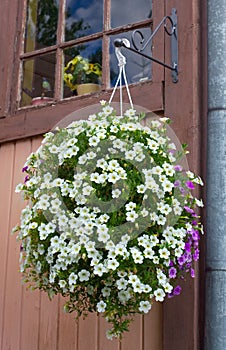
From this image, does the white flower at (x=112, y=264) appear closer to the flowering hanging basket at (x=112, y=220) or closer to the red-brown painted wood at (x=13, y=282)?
the flowering hanging basket at (x=112, y=220)

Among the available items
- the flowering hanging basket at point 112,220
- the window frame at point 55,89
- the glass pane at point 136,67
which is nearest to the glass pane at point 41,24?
the window frame at point 55,89

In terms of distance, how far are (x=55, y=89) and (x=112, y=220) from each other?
113 cm

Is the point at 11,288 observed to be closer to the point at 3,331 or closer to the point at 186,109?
the point at 3,331

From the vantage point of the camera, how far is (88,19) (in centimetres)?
253

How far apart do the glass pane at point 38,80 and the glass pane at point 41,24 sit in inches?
3.4

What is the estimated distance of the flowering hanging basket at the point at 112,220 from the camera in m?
1.53

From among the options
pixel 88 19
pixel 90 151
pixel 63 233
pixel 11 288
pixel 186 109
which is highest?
pixel 88 19

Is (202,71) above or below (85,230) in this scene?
above

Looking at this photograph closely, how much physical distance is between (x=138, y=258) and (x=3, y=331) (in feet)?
3.53

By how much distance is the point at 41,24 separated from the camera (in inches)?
106

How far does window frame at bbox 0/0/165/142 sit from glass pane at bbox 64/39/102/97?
→ 1.1 inches

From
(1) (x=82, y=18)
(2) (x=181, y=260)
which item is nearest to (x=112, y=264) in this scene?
(2) (x=181, y=260)

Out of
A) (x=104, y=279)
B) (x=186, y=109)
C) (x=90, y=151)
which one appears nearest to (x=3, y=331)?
(x=104, y=279)

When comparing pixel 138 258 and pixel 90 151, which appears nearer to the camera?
pixel 138 258
